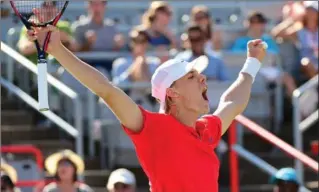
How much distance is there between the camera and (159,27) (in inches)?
463

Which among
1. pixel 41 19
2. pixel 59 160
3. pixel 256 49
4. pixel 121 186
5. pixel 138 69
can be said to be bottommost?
pixel 121 186

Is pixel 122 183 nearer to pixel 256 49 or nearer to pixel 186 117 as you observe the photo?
pixel 256 49

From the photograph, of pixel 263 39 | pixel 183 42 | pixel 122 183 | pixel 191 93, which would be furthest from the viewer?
pixel 263 39

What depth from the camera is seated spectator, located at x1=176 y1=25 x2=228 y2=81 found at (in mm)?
10798

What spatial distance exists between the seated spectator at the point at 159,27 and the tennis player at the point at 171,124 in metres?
5.53

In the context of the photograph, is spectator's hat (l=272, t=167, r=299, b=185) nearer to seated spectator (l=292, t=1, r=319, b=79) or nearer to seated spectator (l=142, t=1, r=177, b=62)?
seated spectator (l=292, t=1, r=319, b=79)

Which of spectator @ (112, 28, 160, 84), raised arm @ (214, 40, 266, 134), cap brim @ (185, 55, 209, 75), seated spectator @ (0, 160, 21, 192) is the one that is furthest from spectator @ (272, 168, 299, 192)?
cap brim @ (185, 55, 209, 75)

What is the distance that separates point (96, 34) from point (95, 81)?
251 inches

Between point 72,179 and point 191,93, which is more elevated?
point 191,93

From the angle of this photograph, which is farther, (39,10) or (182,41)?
(182,41)

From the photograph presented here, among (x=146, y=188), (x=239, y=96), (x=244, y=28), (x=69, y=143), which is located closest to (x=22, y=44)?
(x=69, y=143)

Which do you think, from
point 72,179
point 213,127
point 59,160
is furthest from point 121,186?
point 213,127

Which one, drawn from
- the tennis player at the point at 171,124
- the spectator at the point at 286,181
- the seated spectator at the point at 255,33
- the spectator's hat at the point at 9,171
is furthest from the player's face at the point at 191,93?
the seated spectator at the point at 255,33

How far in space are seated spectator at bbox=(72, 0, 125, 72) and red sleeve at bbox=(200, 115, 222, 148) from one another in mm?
5453
